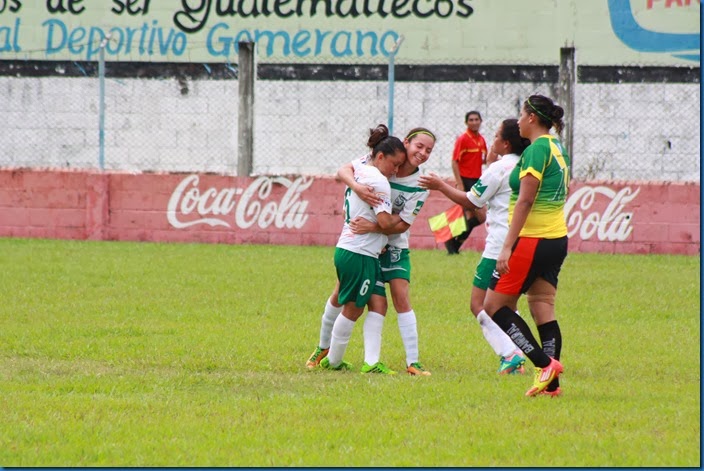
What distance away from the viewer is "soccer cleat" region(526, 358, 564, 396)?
6.70 m

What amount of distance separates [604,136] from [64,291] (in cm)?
1412

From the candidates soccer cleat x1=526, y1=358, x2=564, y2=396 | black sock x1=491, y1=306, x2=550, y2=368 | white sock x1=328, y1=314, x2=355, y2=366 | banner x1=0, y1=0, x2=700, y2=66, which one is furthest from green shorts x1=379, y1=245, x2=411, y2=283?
banner x1=0, y1=0, x2=700, y2=66

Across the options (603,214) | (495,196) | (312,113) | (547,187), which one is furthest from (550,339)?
(312,113)

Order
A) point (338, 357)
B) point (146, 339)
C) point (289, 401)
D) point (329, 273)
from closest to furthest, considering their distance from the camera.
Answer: point (289, 401), point (338, 357), point (146, 339), point (329, 273)

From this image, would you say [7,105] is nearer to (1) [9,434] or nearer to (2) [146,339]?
(2) [146,339]

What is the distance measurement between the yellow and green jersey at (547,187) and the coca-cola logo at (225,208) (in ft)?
33.8

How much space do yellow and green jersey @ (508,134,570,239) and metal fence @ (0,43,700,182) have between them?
16.3m

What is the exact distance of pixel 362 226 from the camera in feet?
25.0

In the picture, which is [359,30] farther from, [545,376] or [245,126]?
[545,376]

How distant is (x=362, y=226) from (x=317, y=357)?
101cm

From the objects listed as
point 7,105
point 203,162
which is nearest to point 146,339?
point 203,162

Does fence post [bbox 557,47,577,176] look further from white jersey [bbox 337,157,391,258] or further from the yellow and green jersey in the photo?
the yellow and green jersey

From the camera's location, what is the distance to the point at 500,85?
23.5 m

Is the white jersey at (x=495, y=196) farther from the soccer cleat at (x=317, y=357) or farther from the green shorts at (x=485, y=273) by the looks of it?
the soccer cleat at (x=317, y=357)
